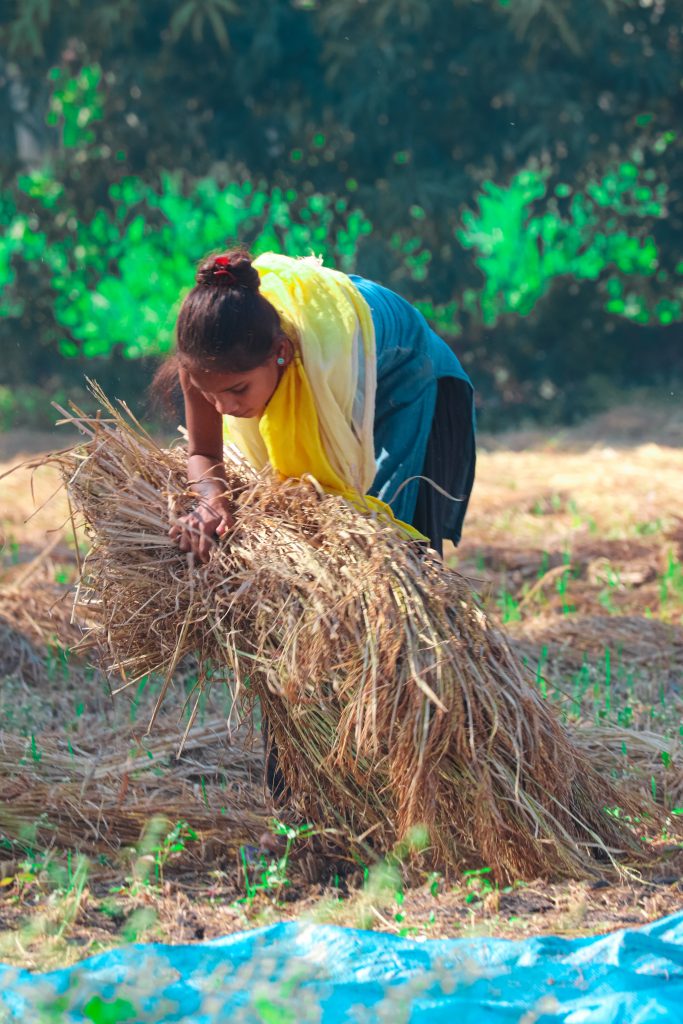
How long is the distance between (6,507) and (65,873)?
402cm

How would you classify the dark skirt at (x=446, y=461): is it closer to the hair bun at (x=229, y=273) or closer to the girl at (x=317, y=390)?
the girl at (x=317, y=390)

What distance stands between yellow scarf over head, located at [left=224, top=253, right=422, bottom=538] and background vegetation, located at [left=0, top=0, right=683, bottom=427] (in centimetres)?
539

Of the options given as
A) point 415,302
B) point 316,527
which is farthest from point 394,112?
point 316,527

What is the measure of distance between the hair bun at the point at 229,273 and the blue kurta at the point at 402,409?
0.40m

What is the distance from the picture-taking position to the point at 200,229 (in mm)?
8648

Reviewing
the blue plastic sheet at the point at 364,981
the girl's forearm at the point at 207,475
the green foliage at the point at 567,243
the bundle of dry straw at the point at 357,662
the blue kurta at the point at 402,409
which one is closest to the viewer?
the blue plastic sheet at the point at 364,981

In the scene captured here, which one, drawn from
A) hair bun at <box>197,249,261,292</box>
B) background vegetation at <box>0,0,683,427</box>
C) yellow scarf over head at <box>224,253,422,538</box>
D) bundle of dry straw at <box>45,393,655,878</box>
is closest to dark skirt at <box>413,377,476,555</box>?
yellow scarf over head at <box>224,253,422,538</box>

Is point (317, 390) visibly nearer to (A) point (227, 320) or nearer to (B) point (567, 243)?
(A) point (227, 320)

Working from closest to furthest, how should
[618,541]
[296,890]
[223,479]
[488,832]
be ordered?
[488,832], [296,890], [223,479], [618,541]

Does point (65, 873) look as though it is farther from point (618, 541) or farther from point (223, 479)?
point (618, 541)

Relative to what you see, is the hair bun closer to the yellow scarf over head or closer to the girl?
the girl

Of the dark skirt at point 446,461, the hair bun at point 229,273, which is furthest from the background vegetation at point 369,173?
the hair bun at point 229,273

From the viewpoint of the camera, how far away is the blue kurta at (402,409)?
284cm

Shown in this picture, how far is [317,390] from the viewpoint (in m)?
2.55
